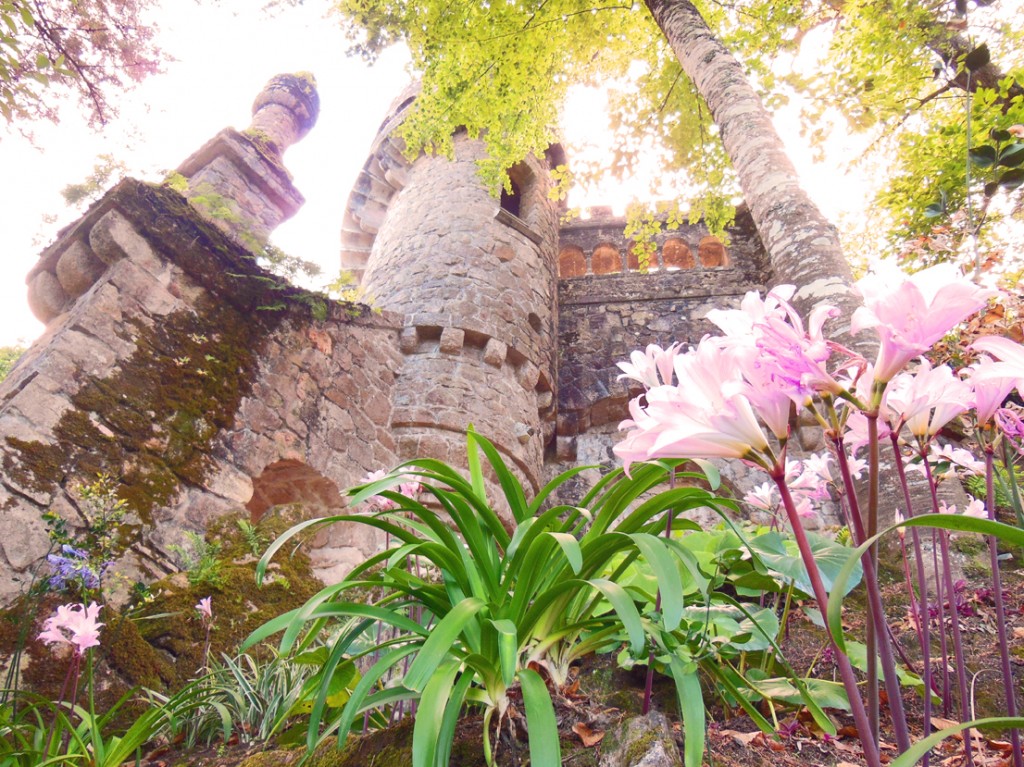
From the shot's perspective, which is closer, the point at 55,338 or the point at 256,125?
the point at 55,338

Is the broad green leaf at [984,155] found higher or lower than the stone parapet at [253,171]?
lower

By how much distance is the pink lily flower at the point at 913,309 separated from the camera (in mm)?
669

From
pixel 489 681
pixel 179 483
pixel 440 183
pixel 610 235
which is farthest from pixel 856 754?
pixel 610 235

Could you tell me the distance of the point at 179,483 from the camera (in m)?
3.15

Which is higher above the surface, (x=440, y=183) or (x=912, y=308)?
(x=440, y=183)

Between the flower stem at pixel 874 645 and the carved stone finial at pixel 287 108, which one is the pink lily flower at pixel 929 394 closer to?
the flower stem at pixel 874 645

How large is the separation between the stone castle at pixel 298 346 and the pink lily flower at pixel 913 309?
3.09 meters

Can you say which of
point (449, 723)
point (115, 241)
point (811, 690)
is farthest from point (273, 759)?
point (115, 241)

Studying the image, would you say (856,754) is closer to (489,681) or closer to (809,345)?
(489,681)

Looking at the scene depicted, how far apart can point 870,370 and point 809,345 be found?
0.39 ft

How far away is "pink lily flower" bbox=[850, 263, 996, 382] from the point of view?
0.67 m

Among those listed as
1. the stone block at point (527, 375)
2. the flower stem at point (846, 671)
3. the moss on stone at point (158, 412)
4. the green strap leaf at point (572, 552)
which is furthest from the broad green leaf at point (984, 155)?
the stone block at point (527, 375)

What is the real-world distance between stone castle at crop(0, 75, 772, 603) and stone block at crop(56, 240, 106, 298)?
14 mm

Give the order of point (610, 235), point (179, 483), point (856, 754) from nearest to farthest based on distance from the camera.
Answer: point (856, 754) < point (179, 483) < point (610, 235)
